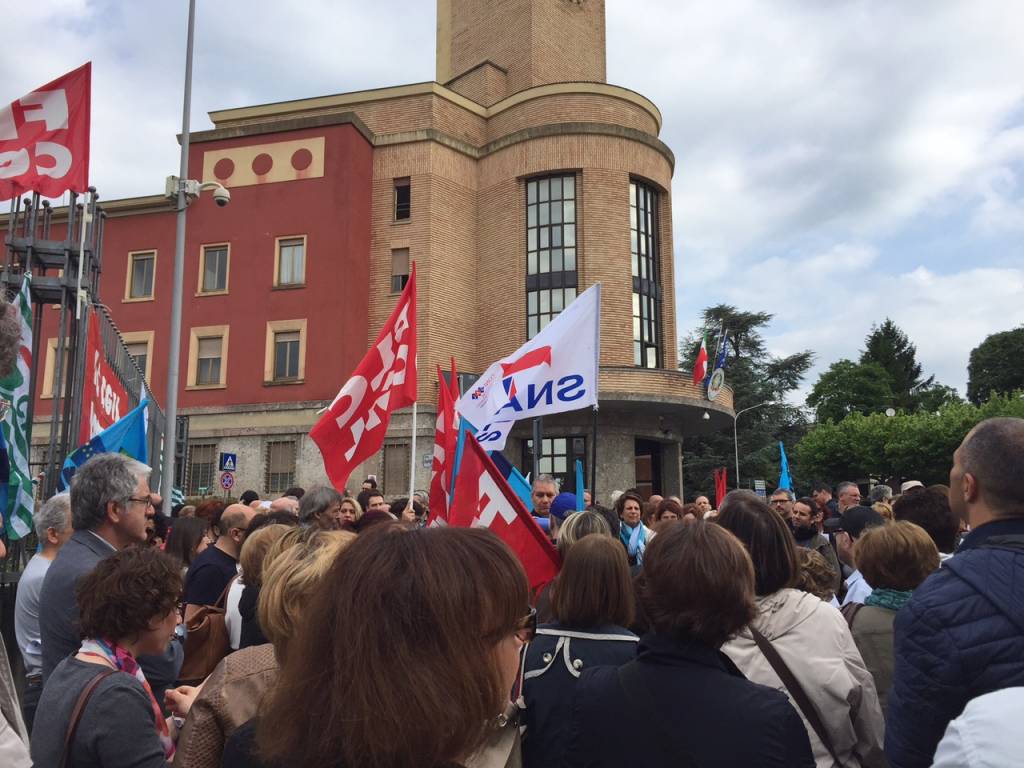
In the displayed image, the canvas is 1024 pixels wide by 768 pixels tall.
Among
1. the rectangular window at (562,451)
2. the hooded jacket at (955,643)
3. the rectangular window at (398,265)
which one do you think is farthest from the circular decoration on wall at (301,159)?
the hooded jacket at (955,643)

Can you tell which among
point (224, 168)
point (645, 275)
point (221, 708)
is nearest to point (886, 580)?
point (221, 708)

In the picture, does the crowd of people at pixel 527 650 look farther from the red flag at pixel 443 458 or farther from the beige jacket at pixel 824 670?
the red flag at pixel 443 458

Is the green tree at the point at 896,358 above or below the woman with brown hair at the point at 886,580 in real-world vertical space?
above

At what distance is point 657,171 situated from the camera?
33.4 meters

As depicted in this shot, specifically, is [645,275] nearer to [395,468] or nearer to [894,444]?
[395,468]

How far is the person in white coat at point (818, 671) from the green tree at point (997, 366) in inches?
3042

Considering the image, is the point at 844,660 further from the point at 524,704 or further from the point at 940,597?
the point at 524,704

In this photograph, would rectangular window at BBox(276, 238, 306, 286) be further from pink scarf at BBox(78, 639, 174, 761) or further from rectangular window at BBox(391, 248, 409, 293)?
pink scarf at BBox(78, 639, 174, 761)

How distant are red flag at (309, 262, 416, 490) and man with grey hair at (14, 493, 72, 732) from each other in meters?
3.76

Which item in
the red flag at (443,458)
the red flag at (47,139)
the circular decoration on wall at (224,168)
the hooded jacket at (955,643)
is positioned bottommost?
the hooded jacket at (955,643)

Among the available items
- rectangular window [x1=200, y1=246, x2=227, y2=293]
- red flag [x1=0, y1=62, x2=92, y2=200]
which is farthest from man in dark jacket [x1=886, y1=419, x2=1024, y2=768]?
rectangular window [x1=200, y1=246, x2=227, y2=293]

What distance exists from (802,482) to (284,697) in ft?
194

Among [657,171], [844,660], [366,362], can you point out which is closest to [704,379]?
[657,171]

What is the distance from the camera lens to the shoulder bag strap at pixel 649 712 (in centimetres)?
221
